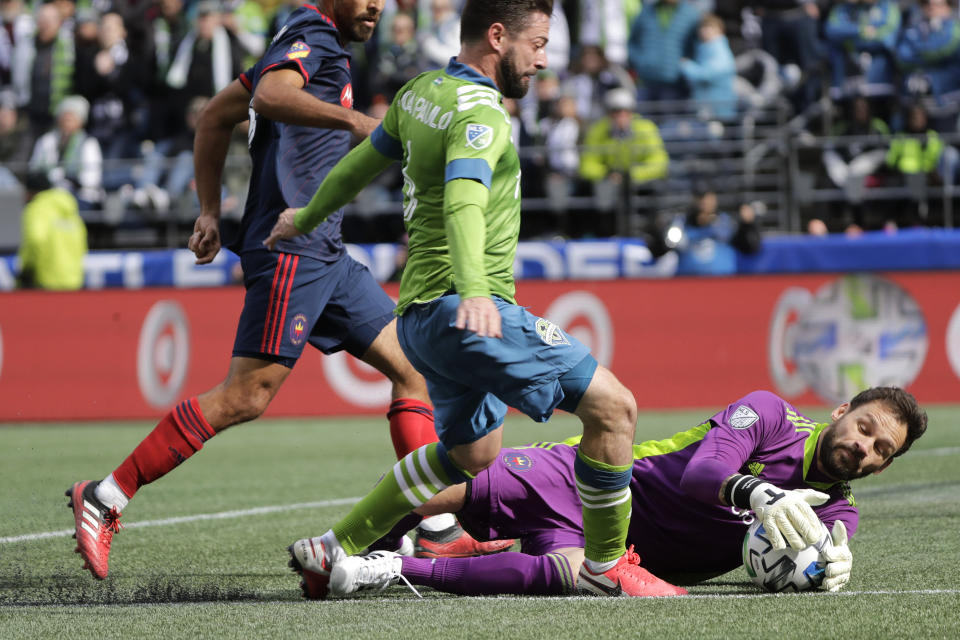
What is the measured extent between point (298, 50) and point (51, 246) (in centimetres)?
916

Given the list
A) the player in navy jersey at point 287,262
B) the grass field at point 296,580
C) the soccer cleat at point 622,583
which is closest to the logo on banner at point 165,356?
the grass field at point 296,580

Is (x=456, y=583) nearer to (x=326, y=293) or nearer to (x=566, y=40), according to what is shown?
(x=326, y=293)

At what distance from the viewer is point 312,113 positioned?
16.1 feet

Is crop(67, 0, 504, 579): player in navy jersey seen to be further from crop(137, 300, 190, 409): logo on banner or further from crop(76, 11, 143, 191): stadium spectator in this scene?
crop(76, 11, 143, 191): stadium spectator

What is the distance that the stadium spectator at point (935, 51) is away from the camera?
46.0 ft

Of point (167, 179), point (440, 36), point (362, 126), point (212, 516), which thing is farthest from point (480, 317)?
point (167, 179)

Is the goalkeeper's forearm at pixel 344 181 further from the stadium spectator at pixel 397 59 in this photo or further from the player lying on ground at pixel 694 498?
the stadium spectator at pixel 397 59

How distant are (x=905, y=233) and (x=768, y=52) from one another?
138 inches

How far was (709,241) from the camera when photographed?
40.8 feet

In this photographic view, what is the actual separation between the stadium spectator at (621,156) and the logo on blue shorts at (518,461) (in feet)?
29.2

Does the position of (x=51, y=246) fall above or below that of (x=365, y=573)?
above

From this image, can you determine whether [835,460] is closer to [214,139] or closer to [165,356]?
[214,139]

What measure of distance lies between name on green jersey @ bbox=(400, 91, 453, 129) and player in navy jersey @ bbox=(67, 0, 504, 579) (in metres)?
0.79

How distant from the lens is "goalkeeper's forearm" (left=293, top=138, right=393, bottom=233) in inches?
164
